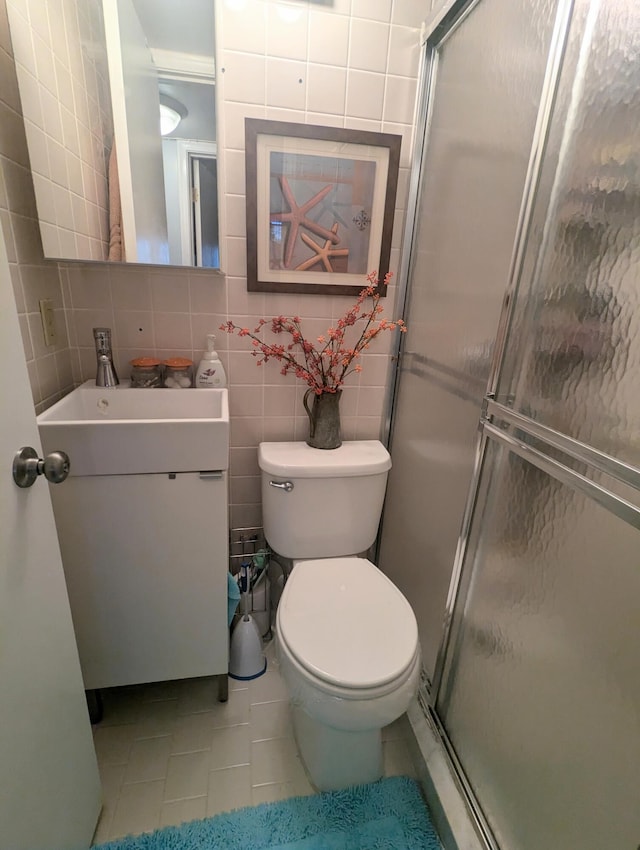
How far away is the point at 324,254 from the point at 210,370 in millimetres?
526

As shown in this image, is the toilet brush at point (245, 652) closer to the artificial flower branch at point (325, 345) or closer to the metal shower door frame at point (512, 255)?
the metal shower door frame at point (512, 255)

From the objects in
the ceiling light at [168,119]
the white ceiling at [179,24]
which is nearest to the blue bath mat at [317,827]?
the ceiling light at [168,119]

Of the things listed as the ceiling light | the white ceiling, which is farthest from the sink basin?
the white ceiling

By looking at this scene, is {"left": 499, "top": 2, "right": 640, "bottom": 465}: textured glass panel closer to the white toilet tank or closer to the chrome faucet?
the white toilet tank

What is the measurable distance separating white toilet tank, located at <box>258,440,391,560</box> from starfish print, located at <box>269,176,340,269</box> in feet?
2.15

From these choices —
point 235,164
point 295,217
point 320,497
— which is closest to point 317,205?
point 295,217

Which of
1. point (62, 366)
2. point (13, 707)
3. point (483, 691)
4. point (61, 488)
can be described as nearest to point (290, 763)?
point (483, 691)

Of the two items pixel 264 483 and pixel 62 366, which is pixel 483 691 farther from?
pixel 62 366

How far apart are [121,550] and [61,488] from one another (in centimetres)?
21

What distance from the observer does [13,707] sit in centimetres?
64

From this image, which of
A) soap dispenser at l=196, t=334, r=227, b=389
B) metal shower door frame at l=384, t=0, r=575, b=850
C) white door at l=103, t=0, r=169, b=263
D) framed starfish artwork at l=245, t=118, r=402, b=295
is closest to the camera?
metal shower door frame at l=384, t=0, r=575, b=850

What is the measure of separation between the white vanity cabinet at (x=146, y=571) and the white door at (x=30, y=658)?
0.23 metres

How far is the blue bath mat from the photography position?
38.6 inches

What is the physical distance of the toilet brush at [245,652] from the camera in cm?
140
